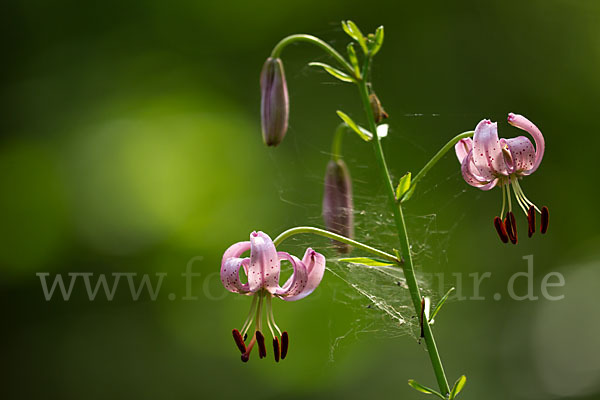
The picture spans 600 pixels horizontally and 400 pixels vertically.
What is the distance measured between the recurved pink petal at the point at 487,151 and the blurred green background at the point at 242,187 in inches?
68.5

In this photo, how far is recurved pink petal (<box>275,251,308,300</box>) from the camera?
121 cm

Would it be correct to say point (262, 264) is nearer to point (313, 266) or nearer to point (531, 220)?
point (313, 266)

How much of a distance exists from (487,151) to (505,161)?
0.28 feet

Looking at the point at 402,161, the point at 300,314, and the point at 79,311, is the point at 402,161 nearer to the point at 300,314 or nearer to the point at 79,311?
the point at 300,314

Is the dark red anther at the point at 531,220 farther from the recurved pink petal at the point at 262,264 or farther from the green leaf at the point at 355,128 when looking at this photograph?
the recurved pink petal at the point at 262,264

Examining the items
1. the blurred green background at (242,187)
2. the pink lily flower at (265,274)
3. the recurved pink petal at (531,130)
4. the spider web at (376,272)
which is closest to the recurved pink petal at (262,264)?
the pink lily flower at (265,274)

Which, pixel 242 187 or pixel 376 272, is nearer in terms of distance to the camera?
pixel 376 272

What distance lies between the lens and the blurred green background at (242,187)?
3.16 m

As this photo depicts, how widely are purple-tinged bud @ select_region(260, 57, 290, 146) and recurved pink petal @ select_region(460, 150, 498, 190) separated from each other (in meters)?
0.37

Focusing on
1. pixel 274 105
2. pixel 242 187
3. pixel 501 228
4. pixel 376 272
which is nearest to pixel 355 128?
pixel 274 105

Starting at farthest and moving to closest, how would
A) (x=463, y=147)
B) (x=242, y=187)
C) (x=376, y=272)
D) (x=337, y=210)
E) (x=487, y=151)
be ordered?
(x=242, y=187), (x=376, y=272), (x=337, y=210), (x=463, y=147), (x=487, y=151)

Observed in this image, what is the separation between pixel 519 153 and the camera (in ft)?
3.90

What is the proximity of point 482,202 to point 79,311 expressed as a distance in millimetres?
2337

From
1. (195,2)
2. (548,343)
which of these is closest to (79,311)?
(195,2)
